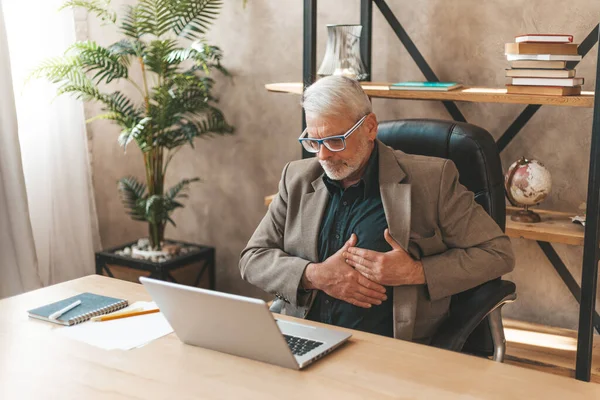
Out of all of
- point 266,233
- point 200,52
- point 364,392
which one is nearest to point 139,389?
point 364,392

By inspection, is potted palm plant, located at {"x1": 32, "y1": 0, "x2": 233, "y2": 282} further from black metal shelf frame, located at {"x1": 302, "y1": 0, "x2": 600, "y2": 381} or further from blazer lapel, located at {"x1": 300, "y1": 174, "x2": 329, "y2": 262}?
blazer lapel, located at {"x1": 300, "y1": 174, "x2": 329, "y2": 262}

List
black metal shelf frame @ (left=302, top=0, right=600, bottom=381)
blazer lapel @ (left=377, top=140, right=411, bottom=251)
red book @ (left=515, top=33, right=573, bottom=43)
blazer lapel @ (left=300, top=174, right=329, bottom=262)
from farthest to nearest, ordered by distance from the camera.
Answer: red book @ (left=515, top=33, right=573, bottom=43) → black metal shelf frame @ (left=302, top=0, right=600, bottom=381) → blazer lapel @ (left=300, top=174, right=329, bottom=262) → blazer lapel @ (left=377, top=140, right=411, bottom=251)

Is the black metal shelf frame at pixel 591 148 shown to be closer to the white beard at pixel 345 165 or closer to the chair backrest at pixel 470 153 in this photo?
the chair backrest at pixel 470 153

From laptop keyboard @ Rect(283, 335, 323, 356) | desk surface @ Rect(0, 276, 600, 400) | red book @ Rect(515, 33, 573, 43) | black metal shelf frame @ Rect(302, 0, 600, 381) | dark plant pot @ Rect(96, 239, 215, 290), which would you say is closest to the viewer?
desk surface @ Rect(0, 276, 600, 400)

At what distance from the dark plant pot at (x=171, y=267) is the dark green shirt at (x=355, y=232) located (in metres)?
1.43

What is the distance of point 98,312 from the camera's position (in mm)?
1787

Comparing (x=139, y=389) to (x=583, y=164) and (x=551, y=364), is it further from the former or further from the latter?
(x=583, y=164)

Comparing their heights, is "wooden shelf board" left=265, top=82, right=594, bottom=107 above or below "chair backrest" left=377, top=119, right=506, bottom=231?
above

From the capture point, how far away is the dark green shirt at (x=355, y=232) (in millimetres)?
1992

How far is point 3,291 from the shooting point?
10.8 ft

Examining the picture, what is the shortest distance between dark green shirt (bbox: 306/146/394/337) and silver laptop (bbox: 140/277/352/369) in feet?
1.24

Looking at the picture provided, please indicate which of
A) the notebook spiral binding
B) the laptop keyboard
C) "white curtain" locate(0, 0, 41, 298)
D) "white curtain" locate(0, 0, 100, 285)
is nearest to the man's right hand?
the laptop keyboard

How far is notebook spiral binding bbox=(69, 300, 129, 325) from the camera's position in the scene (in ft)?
5.70

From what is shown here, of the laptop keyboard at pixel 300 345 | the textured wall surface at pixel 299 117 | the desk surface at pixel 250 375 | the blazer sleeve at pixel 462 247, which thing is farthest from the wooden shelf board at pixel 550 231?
the laptop keyboard at pixel 300 345
